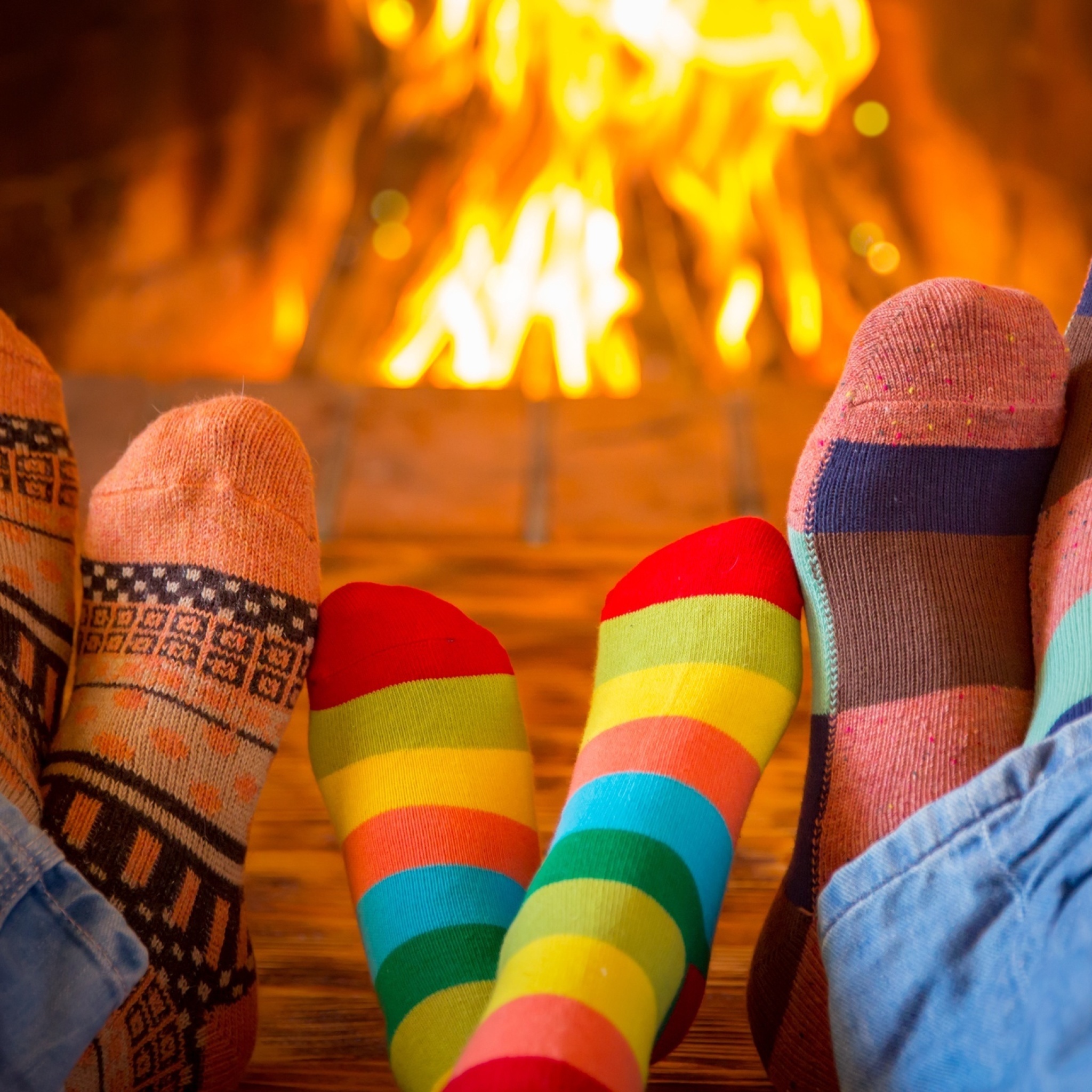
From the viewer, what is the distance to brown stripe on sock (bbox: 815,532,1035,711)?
2.21 ft

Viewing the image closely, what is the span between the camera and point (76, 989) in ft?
1.60

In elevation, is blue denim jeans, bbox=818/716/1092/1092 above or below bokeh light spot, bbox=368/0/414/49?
below

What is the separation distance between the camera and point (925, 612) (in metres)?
0.69

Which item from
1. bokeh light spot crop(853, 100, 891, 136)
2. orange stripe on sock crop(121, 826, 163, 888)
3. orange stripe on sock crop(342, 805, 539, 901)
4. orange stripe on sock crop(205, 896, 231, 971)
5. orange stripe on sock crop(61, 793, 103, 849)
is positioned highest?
bokeh light spot crop(853, 100, 891, 136)

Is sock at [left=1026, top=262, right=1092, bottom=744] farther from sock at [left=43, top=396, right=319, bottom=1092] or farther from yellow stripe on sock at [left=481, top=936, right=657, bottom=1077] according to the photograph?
sock at [left=43, top=396, right=319, bottom=1092]

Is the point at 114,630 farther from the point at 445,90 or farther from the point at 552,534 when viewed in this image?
the point at 445,90

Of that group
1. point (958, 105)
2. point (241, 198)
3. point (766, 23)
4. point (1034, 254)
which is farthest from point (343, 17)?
point (1034, 254)

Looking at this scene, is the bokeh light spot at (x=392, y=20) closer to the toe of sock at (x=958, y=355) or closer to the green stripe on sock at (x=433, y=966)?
the toe of sock at (x=958, y=355)

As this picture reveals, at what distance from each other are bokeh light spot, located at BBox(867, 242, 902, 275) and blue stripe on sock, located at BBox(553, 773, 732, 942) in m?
1.06

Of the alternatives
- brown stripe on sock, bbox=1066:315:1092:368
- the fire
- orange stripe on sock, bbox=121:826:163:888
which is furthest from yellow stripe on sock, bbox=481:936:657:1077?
the fire

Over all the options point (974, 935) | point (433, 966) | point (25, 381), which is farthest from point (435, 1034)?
point (25, 381)

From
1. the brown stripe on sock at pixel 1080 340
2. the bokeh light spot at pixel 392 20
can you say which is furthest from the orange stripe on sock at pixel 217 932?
the bokeh light spot at pixel 392 20

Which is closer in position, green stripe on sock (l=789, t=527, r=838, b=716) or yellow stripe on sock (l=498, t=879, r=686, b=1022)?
yellow stripe on sock (l=498, t=879, r=686, b=1022)

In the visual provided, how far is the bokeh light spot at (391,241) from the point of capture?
61.1 inches
